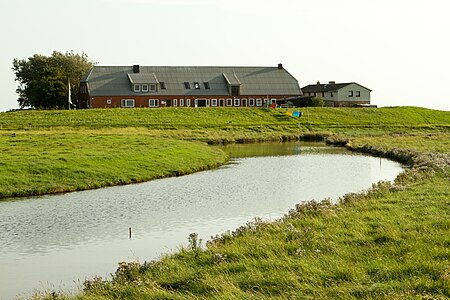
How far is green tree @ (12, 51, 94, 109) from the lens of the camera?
4482 inches

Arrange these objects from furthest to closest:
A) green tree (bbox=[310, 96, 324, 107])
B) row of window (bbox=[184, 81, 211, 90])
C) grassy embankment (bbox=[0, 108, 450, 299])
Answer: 1. green tree (bbox=[310, 96, 324, 107])
2. row of window (bbox=[184, 81, 211, 90])
3. grassy embankment (bbox=[0, 108, 450, 299])

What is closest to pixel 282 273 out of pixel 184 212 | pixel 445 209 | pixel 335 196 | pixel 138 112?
pixel 445 209

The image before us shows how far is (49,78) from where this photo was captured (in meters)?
113

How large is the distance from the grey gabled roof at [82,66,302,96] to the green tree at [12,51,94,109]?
18.3 ft

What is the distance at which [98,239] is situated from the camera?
77.7 ft

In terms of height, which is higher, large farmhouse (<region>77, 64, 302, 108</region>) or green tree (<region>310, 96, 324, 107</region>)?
large farmhouse (<region>77, 64, 302, 108</region>)

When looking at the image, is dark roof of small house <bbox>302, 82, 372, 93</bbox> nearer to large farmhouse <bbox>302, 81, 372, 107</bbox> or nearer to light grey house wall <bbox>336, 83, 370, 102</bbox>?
large farmhouse <bbox>302, 81, 372, 107</bbox>

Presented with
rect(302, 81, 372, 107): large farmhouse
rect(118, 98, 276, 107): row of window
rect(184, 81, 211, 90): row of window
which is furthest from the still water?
rect(302, 81, 372, 107): large farmhouse

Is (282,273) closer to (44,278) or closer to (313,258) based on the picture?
(313,258)

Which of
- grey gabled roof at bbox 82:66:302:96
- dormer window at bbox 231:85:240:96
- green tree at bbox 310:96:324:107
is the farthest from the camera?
dormer window at bbox 231:85:240:96

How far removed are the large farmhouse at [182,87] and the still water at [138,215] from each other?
66.6 metres

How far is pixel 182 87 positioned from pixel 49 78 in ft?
80.4

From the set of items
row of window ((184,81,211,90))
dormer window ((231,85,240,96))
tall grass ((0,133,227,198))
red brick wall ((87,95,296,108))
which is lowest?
tall grass ((0,133,227,198))

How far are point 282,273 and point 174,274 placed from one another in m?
2.78
